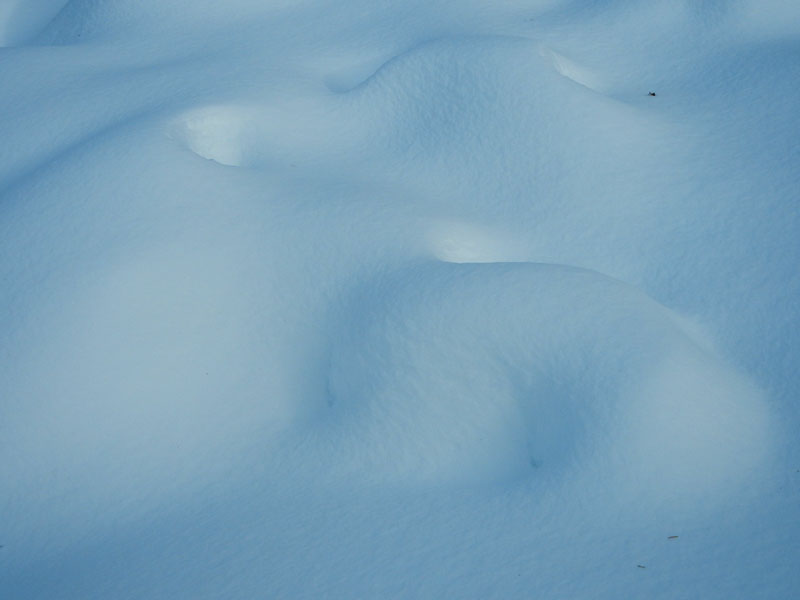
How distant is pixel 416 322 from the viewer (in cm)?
166

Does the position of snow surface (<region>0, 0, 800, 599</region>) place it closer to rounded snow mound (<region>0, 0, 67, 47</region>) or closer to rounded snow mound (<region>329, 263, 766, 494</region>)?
rounded snow mound (<region>329, 263, 766, 494</region>)

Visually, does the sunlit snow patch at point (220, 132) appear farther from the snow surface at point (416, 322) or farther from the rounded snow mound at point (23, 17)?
the rounded snow mound at point (23, 17)

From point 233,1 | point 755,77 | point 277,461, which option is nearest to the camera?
point 277,461

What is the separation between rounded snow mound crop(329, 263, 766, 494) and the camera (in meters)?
1.43

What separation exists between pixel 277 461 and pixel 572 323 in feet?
2.43

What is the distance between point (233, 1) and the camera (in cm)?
314

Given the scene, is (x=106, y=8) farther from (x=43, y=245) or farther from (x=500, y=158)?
(x=500, y=158)

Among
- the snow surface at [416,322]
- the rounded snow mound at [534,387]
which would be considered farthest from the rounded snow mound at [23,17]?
the rounded snow mound at [534,387]

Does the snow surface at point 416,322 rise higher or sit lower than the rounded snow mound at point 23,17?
lower

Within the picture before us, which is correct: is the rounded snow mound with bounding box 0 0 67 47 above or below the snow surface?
above

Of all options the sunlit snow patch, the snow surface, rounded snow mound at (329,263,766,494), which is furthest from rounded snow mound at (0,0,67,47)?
rounded snow mound at (329,263,766,494)

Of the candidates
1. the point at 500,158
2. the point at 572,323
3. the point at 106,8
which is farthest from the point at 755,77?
the point at 106,8

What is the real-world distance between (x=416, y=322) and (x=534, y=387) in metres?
→ 0.31

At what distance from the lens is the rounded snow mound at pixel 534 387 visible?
1431 millimetres
